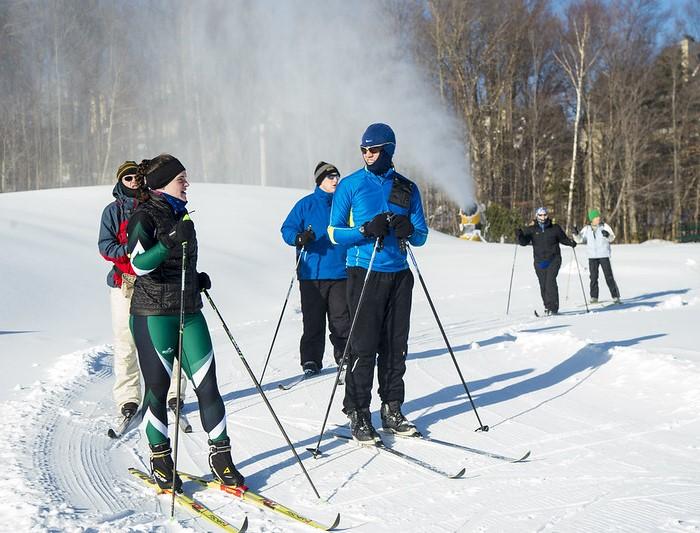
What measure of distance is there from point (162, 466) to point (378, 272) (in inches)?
72.2

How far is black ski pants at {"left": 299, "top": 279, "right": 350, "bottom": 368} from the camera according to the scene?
24.3ft

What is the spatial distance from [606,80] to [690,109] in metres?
4.58

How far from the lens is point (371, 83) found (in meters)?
38.4

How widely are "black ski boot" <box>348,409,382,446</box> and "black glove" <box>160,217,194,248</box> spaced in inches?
67.9

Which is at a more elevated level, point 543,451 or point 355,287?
point 355,287

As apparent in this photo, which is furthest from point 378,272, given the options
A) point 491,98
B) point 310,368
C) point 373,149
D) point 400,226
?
point 491,98

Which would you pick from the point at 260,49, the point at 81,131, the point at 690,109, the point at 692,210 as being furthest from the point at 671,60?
the point at 81,131

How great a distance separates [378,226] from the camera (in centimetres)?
502

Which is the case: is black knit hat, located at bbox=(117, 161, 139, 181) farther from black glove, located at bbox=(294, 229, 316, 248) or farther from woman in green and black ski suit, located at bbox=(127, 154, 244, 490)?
black glove, located at bbox=(294, 229, 316, 248)

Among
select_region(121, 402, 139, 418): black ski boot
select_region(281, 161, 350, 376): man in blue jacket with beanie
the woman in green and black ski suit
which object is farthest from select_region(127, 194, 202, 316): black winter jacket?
select_region(281, 161, 350, 376): man in blue jacket with beanie

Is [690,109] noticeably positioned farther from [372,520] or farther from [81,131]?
[372,520]

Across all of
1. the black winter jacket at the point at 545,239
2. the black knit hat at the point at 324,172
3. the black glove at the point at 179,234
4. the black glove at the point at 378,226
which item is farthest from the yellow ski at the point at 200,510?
the black winter jacket at the point at 545,239

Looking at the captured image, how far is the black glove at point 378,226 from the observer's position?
198 inches

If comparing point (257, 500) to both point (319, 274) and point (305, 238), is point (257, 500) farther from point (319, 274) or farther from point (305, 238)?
point (319, 274)
